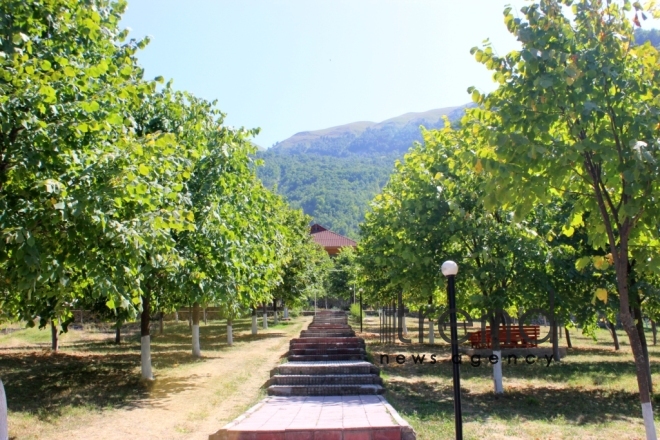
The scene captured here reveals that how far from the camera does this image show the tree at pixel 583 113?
5.54 metres

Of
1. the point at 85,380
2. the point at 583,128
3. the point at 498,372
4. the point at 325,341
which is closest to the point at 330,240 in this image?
the point at 325,341

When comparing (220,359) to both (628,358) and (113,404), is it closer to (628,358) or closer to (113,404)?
(113,404)

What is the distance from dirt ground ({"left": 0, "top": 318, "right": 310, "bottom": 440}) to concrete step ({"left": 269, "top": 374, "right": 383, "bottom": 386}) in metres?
0.65

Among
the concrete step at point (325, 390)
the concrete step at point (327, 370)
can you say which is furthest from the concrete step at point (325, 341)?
the concrete step at point (325, 390)

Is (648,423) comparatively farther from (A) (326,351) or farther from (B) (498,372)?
(A) (326,351)

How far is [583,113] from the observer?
5.41m

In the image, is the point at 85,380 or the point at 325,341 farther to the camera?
the point at 325,341

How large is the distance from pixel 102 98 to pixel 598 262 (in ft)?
21.4

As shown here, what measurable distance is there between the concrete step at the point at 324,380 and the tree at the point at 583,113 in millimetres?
6411

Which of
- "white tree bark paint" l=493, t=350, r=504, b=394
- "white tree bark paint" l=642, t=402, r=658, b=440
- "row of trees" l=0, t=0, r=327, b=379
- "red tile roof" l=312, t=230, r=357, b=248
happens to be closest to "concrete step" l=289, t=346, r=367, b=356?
"white tree bark paint" l=493, t=350, r=504, b=394

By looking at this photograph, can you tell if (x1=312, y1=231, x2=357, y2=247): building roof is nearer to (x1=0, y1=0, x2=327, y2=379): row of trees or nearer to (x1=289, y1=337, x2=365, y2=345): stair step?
(x1=289, y1=337, x2=365, y2=345): stair step

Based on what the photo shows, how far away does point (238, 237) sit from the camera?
13.9 metres

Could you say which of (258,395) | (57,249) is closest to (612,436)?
(258,395)

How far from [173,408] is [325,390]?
10.3 ft
